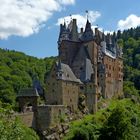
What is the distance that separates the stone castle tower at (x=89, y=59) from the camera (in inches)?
3219

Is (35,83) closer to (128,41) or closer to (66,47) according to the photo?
(66,47)

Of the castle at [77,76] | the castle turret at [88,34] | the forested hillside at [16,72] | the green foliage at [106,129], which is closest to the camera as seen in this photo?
the green foliage at [106,129]

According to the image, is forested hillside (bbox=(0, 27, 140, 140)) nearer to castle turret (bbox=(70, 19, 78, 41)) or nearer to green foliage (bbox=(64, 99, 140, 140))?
green foliage (bbox=(64, 99, 140, 140))

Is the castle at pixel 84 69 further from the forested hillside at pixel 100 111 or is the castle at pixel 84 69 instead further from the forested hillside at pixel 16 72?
the forested hillside at pixel 16 72

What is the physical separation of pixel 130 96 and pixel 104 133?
3497 cm

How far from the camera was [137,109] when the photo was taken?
90188 mm

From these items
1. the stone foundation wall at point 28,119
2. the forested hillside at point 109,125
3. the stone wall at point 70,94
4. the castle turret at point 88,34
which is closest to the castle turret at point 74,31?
the castle turret at point 88,34

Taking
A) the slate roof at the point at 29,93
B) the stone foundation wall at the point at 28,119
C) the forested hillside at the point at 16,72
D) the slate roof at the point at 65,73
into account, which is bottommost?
the stone foundation wall at the point at 28,119

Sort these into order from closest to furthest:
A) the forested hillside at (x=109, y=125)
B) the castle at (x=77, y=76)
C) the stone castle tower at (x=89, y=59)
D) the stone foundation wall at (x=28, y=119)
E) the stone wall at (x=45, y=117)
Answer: the stone foundation wall at (x=28, y=119) < the stone wall at (x=45, y=117) < the forested hillside at (x=109, y=125) < the castle at (x=77, y=76) < the stone castle tower at (x=89, y=59)

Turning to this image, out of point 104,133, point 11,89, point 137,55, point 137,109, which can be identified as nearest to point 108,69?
point 137,109

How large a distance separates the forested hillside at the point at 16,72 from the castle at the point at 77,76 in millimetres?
21188

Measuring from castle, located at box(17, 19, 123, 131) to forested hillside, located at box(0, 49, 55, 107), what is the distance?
2119cm

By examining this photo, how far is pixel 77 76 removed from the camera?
277ft

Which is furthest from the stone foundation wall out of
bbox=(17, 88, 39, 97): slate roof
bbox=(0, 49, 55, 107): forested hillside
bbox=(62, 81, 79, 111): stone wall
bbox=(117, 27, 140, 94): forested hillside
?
bbox=(117, 27, 140, 94): forested hillside
